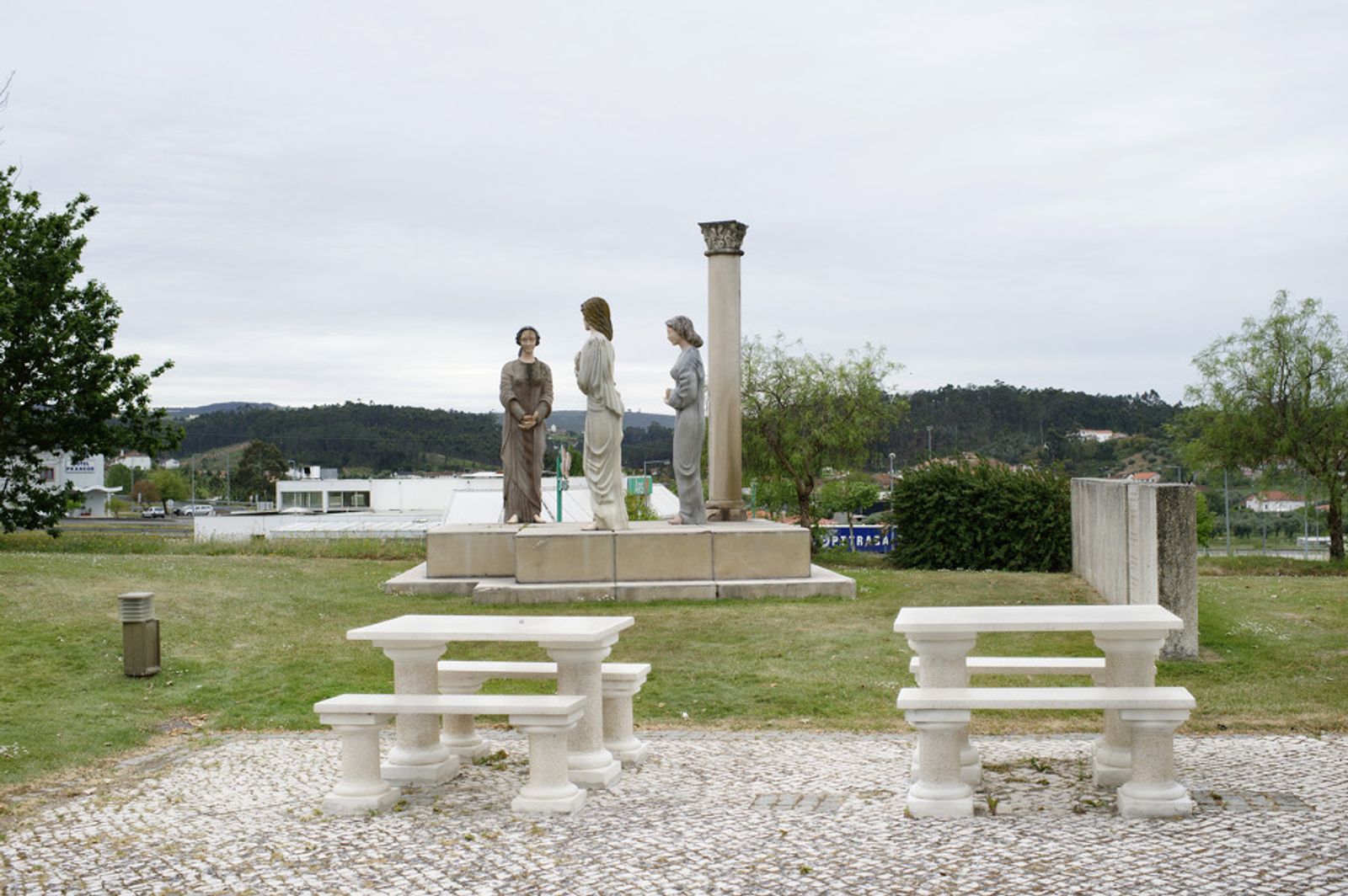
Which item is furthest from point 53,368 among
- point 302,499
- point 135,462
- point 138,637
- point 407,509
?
point 135,462

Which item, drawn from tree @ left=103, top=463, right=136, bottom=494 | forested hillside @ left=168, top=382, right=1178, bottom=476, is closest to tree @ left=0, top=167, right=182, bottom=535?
forested hillside @ left=168, top=382, right=1178, bottom=476

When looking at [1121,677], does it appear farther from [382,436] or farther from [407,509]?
[382,436]

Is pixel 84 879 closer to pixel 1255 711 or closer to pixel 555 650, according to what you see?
pixel 555 650

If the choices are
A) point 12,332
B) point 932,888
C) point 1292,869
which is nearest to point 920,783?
point 932,888

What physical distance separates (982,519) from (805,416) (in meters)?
9.61

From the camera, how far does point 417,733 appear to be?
6848 millimetres

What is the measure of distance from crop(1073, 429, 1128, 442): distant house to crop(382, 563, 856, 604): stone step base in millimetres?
58065

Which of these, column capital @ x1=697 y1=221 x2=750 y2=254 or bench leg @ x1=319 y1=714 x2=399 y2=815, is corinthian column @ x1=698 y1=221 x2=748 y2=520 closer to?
column capital @ x1=697 y1=221 x2=750 y2=254

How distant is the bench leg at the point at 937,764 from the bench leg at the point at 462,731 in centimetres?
254

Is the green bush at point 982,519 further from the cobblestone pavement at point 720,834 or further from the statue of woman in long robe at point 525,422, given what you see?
the cobblestone pavement at point 720,834

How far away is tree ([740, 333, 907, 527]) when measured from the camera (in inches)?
1254

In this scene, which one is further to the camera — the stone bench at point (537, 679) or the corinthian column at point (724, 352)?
the corinthian column at point (724, 352)

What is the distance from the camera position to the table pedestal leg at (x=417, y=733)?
667 cm

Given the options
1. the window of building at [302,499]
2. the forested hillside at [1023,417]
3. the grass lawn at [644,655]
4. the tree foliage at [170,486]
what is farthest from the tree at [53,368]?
the tree foliage at [170,486]
